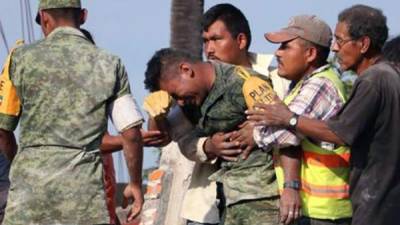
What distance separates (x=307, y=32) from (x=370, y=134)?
752mm

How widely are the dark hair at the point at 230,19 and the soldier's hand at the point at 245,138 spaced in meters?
1.18

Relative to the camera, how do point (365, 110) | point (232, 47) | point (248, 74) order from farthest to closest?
point (232, 47)
point (248, 74)
point (365, 110)

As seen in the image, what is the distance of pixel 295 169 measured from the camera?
26.6 ft

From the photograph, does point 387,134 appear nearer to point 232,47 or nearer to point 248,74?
point 248,74

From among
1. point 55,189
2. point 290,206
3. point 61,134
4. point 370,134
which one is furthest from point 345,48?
point 55,189

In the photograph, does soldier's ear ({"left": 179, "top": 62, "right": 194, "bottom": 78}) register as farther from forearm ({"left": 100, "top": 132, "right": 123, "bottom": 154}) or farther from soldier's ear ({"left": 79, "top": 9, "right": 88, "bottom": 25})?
forearm ({"left": 100, "top": 132, "right": 123, "bottom": 154})

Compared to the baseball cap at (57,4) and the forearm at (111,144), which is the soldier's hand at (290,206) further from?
the forearm at (111,144)

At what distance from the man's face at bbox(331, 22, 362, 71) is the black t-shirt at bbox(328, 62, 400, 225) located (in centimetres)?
27

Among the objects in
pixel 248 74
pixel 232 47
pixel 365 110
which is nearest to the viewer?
pixel 365 110

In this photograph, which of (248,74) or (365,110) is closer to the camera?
(365,110)

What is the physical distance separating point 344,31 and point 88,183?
1.75m

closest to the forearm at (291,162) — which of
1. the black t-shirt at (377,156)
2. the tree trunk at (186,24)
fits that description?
the black t-shirt at (377,156)

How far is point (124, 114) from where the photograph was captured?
840cm

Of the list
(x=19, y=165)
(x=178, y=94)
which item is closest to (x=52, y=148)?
(x=19, y=165)
